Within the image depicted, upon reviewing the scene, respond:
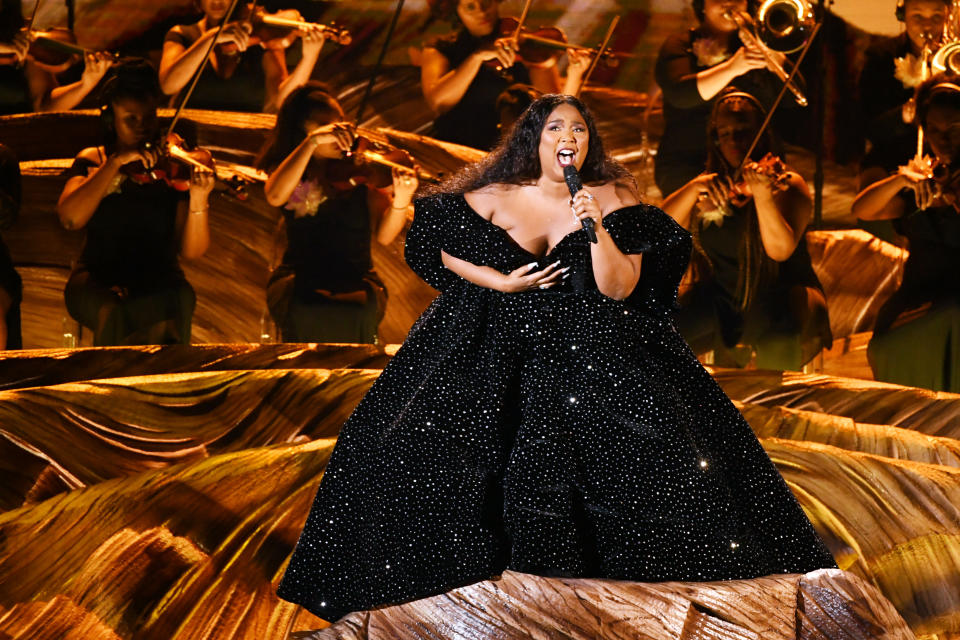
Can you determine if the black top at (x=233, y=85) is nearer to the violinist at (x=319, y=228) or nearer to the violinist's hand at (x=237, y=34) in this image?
the violinist's hand at (x=237, y=34)

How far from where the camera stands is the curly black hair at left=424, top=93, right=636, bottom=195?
3.58 metres

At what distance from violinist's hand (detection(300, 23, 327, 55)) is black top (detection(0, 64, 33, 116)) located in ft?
5.73

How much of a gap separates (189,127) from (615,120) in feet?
9.49

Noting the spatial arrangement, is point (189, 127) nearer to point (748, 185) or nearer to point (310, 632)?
point (748, 185)

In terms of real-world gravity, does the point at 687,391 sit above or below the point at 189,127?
above

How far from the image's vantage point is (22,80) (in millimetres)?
6777

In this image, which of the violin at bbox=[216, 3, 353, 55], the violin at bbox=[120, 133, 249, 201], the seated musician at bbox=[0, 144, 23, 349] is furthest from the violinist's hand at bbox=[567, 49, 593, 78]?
the seated musician at bbox=[0, 144, 23, 349]

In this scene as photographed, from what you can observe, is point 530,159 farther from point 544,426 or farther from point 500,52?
point 500,52

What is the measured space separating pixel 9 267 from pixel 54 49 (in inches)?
54.4

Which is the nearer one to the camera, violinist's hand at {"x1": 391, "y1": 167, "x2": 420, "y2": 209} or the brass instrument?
violinist's hand at {"x1": 391, "y1": 167, "x2": 420, "y2": 209}

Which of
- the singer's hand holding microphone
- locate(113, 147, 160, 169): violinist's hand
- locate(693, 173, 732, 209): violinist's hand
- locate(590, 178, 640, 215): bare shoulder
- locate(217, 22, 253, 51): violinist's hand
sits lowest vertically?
locate(113, 147, 160, 169): violinist's hand

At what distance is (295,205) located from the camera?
24.2 ft

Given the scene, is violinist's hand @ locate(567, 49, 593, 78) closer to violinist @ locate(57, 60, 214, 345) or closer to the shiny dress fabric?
violinist @ locate(57, 60, 214, 345)

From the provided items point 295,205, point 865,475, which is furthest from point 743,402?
point 295,205
